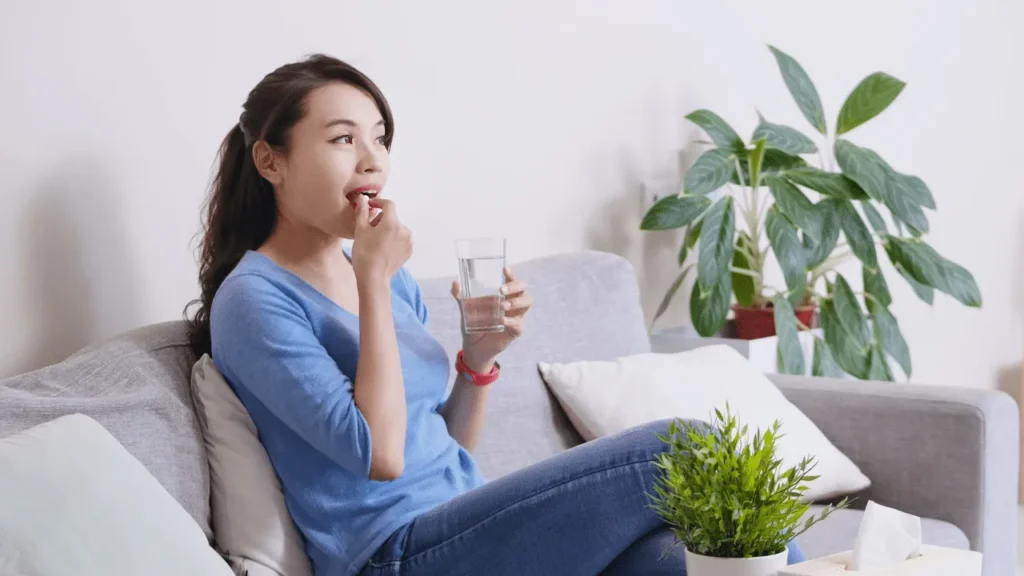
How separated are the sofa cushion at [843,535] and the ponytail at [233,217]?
1024mm

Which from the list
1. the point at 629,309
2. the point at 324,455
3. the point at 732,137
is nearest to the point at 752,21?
the point at 732,137

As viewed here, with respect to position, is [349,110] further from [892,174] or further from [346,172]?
[892,174]

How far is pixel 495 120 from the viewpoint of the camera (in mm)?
2633

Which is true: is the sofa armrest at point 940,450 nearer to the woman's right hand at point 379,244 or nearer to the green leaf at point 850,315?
the green leaf at point 850,315

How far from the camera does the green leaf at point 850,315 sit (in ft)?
9.53

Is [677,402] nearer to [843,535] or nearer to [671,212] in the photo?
[843,535]

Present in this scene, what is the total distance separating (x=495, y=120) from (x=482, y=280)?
1.00 m

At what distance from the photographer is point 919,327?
161 inches

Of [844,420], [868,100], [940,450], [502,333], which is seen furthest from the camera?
[868,100]

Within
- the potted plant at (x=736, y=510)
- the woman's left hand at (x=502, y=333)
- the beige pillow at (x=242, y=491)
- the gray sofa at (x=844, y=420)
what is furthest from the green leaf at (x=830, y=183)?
the potted plant at (x=736, y=510)

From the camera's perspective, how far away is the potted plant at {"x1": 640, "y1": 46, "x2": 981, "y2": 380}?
9.16 feet

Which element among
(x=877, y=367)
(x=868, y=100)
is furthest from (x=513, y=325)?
(x=868, y=100)

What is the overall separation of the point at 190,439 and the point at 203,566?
0.32 meters

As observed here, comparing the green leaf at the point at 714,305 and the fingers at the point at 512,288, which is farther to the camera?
the green leaf at the point at 714,305
